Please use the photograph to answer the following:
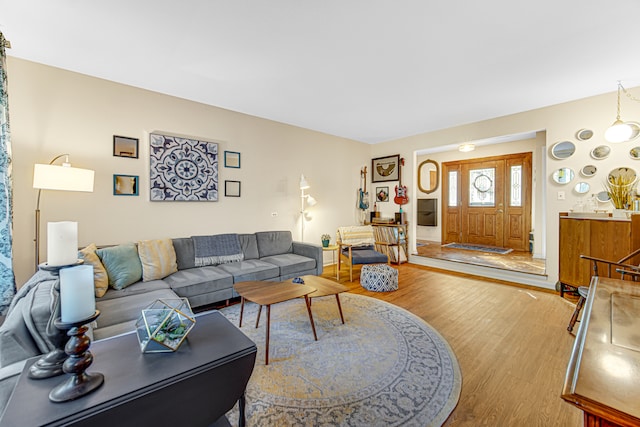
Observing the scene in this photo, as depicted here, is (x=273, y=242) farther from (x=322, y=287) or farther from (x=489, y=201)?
(x=489, y=201)

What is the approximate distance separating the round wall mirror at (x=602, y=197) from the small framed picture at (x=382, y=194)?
10.6 ft

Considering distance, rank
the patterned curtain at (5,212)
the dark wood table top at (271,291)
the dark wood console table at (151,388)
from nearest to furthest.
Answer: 1. the dark wood console table at (151,388)
2. the patterned curtain at (5,212)
3. the dark wood table top at (271,291)

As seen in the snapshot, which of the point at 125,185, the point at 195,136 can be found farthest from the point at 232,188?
the point at 125,185

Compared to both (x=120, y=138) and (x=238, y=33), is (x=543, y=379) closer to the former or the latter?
(x=238, y=33)

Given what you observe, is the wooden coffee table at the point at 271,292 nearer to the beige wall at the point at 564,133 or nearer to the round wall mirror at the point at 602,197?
the beige wall at the point at 564,133

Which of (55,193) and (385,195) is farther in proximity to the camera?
(385,195)

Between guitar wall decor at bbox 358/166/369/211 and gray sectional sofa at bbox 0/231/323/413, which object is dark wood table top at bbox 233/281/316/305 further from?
guitar wall decor at bbox 358/166/369/211

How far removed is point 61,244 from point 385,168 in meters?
5.50

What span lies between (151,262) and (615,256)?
16.8ft

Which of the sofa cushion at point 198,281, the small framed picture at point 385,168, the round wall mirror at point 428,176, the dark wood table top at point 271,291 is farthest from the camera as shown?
the round wall mirror at point 428,176

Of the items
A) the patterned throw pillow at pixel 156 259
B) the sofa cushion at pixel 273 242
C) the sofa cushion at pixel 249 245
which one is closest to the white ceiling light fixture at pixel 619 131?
the sofa cushion at pixel 273 242

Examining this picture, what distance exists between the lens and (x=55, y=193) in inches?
105

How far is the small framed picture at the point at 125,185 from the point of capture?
2.97 metres

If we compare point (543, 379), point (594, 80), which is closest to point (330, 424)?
point (543, 379)
